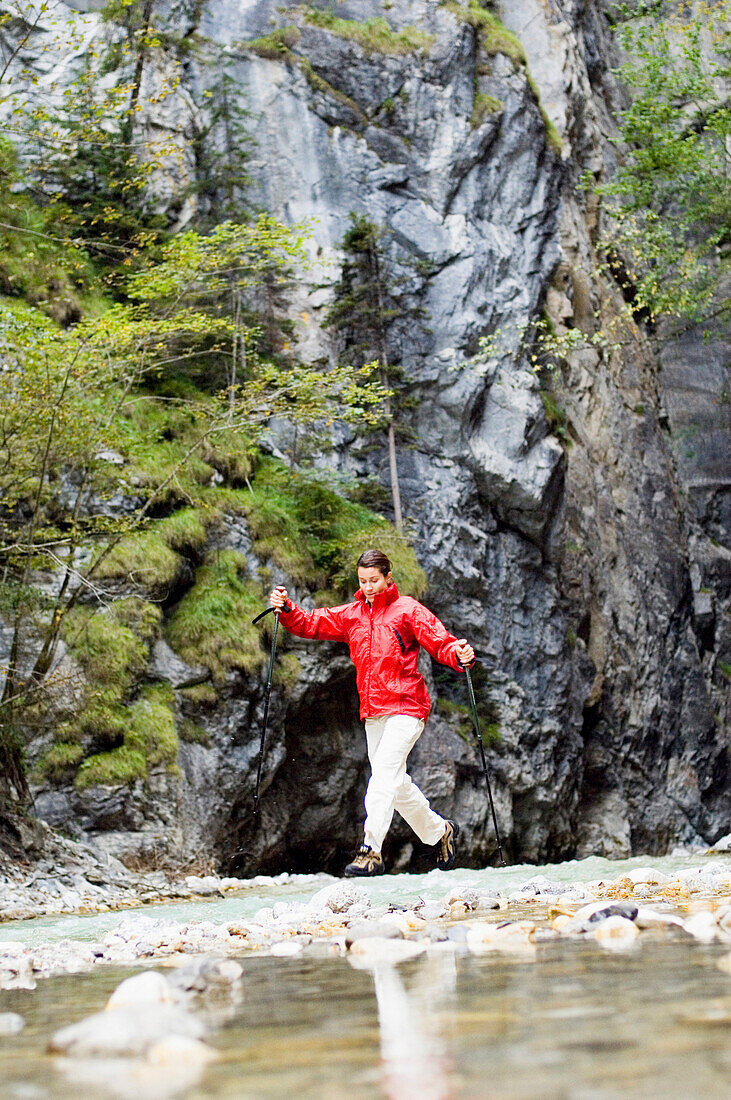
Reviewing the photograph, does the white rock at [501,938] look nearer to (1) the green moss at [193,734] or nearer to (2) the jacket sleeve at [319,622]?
(2) the jacket sleeve at [319,622]

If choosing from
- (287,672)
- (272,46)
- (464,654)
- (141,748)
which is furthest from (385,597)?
(272,46)

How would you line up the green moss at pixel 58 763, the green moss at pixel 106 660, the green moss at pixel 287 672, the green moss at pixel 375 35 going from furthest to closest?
the green moss at pixel 375 35, the green moss at pixel 287 672, the green moss at pixel 106 660, the green moss at pixel 58 763

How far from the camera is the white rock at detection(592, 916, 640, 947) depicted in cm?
330

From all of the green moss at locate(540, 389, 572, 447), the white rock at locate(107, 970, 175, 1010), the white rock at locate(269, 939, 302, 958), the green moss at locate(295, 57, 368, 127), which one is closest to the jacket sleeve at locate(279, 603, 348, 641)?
the white rock at locate(269, 939, 302, 958)

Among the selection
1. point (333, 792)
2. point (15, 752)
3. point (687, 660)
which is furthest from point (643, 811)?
point (15, 752)

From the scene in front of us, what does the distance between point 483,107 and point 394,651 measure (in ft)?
70.2

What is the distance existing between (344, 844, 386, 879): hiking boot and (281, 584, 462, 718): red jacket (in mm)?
1021

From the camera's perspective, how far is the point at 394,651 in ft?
22.8

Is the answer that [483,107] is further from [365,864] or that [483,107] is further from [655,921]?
[655,921]

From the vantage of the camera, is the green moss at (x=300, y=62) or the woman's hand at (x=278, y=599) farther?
the green moss at (x=300, y=62)

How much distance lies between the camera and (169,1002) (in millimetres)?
2414

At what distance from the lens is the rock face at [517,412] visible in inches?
850

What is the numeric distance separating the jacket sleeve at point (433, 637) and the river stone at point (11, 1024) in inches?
179

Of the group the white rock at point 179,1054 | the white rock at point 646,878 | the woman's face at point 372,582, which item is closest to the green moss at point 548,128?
the woman's face at point 372,582
